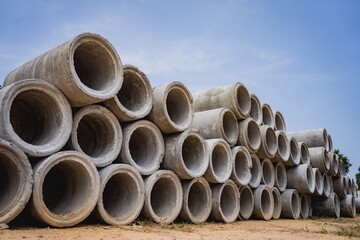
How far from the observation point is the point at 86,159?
12.0 ft

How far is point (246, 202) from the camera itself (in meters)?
6.97

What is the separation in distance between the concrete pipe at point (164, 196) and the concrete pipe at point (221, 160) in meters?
0.85

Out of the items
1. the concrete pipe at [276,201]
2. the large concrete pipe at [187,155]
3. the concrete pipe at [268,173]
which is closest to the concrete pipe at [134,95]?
the large concrete pipe at [187,155]

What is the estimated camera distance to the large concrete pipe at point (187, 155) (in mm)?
4945

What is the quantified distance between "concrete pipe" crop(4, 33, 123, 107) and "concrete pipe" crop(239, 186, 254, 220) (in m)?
3.93

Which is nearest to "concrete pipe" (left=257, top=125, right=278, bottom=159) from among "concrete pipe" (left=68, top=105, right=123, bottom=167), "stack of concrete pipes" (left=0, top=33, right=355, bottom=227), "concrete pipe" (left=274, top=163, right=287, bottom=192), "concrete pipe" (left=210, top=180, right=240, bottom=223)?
"stack of concrete pipes" (left=0, top=33, right=355, bottom=227)

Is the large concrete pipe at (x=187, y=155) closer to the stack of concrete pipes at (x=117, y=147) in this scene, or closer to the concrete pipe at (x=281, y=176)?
the stack of concrete pipes at (x=117, y=147)

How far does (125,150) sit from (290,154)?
228 inches

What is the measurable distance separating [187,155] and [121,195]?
5.53 ft

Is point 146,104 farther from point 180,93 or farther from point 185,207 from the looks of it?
point 185,207

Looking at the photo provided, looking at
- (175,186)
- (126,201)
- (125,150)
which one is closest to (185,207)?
(175,186)

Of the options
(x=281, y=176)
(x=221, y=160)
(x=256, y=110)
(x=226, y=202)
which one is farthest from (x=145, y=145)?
(x=281, y=176)

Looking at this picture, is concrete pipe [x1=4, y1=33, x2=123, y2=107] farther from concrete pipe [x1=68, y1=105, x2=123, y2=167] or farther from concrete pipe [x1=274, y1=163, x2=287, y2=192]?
concrete pipe [x1=274, y1=163, x2=287, y2=192]

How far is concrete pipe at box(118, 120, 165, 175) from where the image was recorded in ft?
14.9
